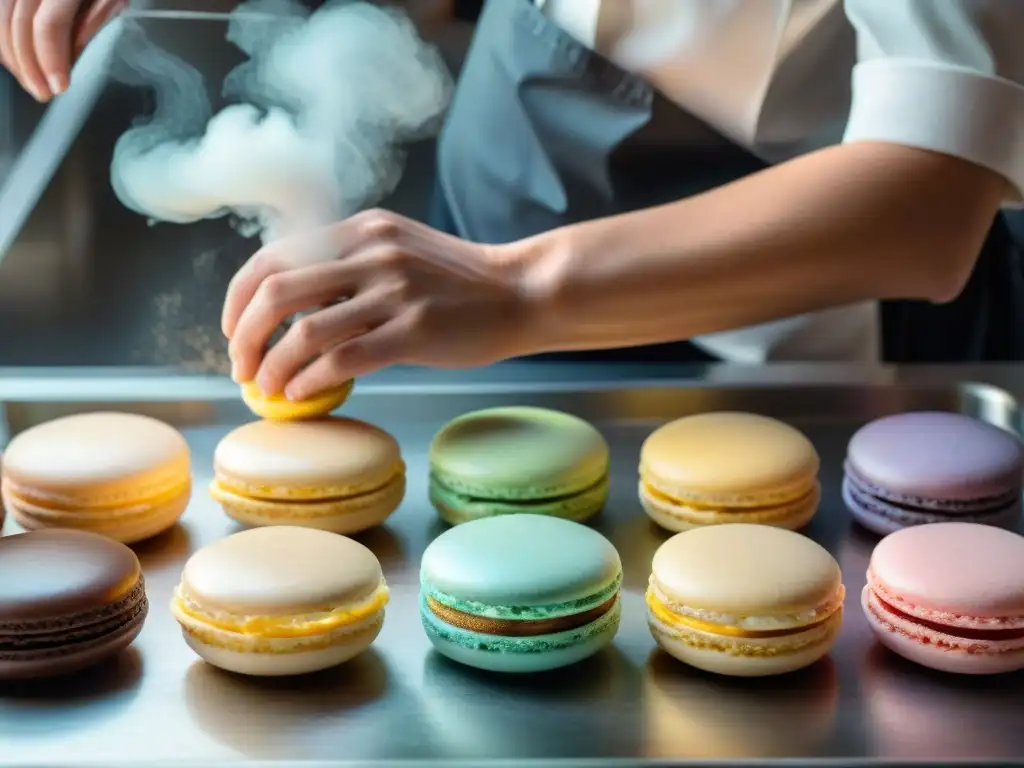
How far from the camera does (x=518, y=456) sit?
1104mm

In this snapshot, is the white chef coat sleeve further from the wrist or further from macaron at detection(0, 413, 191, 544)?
macaron at detection(0, 413, 191, 544)

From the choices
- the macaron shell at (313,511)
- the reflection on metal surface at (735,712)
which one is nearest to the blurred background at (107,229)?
the macaron shell at (313,511)

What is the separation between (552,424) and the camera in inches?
46.0

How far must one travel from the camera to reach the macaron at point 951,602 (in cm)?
87

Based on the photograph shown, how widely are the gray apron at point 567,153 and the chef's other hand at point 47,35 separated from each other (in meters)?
0.41

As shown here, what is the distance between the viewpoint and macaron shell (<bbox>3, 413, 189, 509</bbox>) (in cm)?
105

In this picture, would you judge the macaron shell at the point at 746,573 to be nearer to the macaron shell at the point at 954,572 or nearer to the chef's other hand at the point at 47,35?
the macaron shell at the point at 954,572

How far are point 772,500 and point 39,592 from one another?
60cm

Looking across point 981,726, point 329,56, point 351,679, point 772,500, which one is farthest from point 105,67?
point 981,726

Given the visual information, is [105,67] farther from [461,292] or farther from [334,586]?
[334,586]

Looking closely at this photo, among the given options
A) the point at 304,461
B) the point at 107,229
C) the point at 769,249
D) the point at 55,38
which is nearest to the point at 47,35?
the point at 55,38

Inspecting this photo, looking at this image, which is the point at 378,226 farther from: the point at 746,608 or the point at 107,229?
the point at 746,608

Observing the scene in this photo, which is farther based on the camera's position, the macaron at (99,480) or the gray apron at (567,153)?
the gray apron at (567,153)

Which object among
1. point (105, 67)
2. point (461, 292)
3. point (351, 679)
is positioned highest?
point (105, 67)
